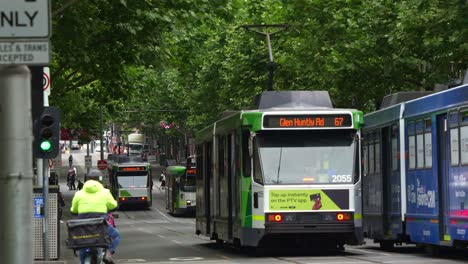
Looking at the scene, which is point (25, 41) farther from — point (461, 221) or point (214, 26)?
point (214, 26)

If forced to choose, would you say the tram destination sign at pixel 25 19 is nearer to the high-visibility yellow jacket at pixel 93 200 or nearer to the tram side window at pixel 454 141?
the high-visibility yellow jacket at pixel 93 200

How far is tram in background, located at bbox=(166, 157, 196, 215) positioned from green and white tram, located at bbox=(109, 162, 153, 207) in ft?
17.8

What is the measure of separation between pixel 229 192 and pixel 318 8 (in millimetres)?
17906

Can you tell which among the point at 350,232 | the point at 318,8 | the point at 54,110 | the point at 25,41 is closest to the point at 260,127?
the point at 350,232

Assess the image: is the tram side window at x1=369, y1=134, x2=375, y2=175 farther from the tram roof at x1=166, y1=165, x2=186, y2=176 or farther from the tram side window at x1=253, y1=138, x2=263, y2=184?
the tram roof at x1=166, y1=165, x2=186, y2=176

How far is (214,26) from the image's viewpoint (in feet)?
93.8

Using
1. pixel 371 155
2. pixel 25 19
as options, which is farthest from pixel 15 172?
pixel 371 155

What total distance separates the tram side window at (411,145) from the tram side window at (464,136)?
3.08m

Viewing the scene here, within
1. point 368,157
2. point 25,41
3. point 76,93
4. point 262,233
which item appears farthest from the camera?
point 76,93

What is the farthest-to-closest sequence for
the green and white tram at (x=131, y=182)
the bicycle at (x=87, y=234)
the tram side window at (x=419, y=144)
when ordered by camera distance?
the green and white tram at (x=131, y=182) → the tram side window at (x=419, y=144) → the bicycle at (x=87, y=234)

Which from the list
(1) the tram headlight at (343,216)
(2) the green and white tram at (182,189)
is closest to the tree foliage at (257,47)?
(1) the tram headlight at (343,216)

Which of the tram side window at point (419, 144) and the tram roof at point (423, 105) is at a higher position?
the tram roof at point (423, 105)

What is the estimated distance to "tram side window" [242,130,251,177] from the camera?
2267 centimetres

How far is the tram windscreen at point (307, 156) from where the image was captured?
73.5ft
